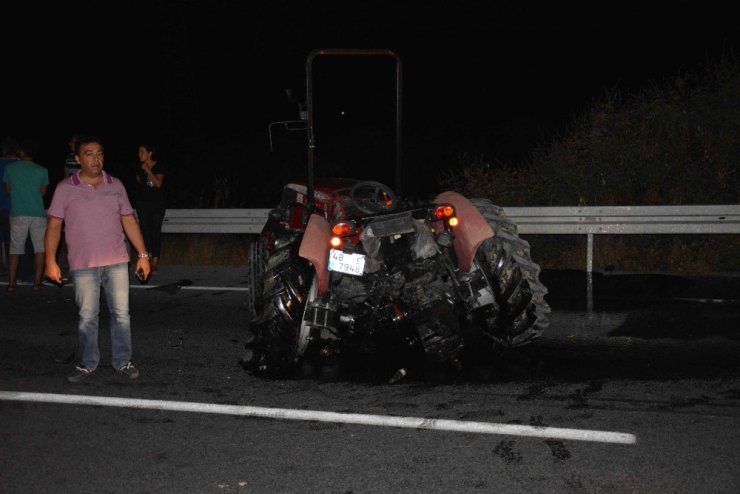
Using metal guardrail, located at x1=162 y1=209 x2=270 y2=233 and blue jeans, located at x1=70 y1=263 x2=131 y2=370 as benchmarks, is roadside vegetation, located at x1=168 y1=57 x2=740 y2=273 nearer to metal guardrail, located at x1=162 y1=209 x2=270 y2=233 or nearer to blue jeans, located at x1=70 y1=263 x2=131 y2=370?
metal guardrail, located at x1=162 y1=209 x2=270 y2=233

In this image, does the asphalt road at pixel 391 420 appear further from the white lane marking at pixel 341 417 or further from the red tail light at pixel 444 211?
the red tail light at pixel 444 211

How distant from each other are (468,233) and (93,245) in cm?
277

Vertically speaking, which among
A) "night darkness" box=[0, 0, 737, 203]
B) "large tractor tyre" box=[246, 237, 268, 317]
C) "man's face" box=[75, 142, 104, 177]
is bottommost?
"large tractor tyre" box=[246, 237, 268, 317]

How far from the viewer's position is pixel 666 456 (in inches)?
187

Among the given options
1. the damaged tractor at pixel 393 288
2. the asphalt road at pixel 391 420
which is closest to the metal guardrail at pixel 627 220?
the asphalt road at pixel 391 420

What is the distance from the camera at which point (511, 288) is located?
279 inches

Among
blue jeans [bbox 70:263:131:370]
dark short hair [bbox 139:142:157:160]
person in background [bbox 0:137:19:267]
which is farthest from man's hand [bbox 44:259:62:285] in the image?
dark short hair [bbox 139:142:157:160]

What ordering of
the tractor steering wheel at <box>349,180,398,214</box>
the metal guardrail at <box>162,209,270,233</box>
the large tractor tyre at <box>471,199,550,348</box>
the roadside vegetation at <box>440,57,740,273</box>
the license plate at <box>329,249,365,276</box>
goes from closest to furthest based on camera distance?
the license plate at <box>329,249,365,276</box>, the tractor steering wheel at <box>349,180,398,214</box>, the large tractor tyre at <box>471,199,550,348</box>, the roadside vegetation at <box>440,57,740,273</box>, the metal guardrail at <box>162,209,270,233</box>

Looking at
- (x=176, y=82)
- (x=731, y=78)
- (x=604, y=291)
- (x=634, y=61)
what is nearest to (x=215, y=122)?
(x=176, y=82)

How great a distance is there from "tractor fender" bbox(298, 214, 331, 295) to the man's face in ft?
5.28

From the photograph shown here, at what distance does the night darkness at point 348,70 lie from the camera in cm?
2964

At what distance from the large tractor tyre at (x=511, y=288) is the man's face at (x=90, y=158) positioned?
2.95 meters

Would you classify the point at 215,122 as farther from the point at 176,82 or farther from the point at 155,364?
the point at 155,364

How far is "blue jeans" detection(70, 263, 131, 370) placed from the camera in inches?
263
